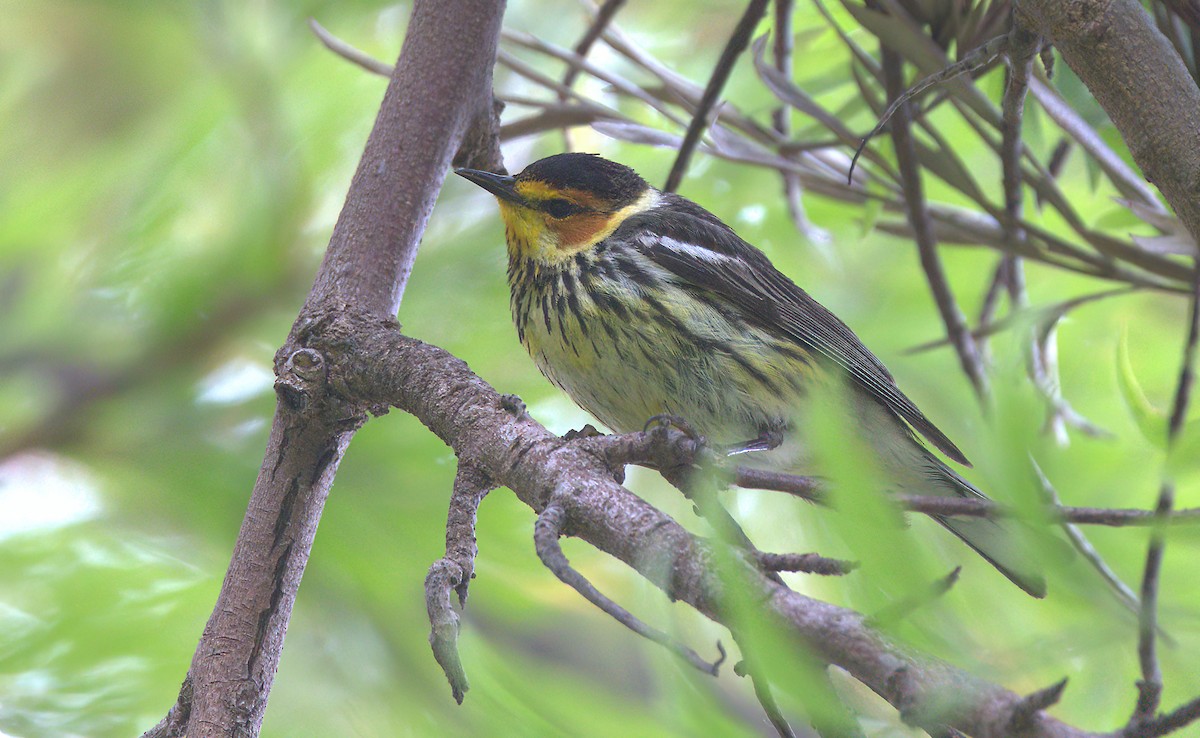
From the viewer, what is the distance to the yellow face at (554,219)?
1.38m

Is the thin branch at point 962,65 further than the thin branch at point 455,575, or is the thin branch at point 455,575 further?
the thin branch at point 962,65

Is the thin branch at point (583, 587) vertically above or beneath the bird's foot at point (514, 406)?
beneath

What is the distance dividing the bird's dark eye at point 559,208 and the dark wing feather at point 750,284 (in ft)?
0.24

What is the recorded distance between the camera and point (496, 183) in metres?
1.25

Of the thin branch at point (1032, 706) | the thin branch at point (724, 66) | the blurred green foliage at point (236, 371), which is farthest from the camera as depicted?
the thin branch at point (724, 66)

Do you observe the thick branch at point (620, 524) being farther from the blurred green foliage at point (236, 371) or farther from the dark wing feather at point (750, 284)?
the dark wing feather at point (750, 284)

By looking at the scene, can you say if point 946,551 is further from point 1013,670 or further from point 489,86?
point 489,86

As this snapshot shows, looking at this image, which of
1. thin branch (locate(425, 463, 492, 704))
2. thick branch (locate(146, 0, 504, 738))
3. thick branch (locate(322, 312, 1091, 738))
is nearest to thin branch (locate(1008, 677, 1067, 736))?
thick branch (locate(322, 312, 1091, 738))

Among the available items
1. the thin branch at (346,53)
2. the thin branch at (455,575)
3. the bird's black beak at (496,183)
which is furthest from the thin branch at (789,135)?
the thin branch at (455,575)

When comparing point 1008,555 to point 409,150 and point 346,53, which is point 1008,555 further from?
point 346,53

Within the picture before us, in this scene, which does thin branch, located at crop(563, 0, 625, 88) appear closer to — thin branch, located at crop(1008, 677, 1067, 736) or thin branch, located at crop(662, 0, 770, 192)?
thin branch, located at crop(662, 0, 770, 192)

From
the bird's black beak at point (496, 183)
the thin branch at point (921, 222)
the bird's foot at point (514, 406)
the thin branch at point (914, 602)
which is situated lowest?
the thin branch at point (914, 602)

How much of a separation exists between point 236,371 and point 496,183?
37 centimetres

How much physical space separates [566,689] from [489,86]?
67 cm
